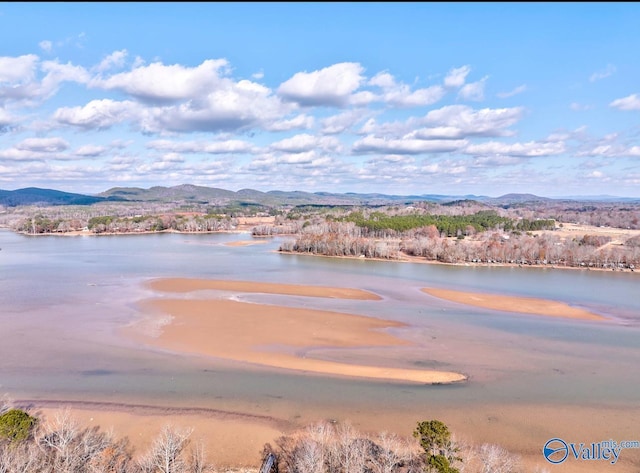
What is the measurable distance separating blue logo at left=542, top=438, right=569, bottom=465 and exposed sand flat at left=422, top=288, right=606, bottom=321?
21678 millimetres

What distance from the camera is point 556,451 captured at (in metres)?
15.3

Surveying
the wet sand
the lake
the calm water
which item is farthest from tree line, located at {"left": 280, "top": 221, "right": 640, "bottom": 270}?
the wet sand

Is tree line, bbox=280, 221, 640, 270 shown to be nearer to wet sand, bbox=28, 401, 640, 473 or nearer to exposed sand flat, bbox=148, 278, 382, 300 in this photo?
exposed sand flat, bbox=148, 278, 382, 300

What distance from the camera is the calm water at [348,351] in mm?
19453

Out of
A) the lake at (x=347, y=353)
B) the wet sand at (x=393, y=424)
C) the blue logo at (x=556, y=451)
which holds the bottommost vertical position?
the blue logo at (x=556, y=451)

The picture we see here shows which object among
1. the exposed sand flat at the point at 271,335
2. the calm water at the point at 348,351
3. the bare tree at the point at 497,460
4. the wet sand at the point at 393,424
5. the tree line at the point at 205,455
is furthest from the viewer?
the exposed sand flat at the point at 271,335

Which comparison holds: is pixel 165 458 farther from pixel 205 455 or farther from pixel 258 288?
pixel 258 288

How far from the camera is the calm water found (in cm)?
1945

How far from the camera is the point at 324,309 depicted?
113 feet

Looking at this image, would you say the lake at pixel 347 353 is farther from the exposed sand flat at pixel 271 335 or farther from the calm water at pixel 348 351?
the exposed sand flat at pixel 271 335

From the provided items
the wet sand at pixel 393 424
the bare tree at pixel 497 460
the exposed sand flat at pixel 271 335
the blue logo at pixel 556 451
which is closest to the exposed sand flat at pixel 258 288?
the exposed sand flat at pixel 271 335

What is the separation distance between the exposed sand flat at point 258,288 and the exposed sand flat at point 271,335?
587 cm

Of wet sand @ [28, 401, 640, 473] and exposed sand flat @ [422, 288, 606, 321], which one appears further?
exposed sand flat @ [422, 288, 606, 321]

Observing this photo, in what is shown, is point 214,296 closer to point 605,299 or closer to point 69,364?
point 69,364
